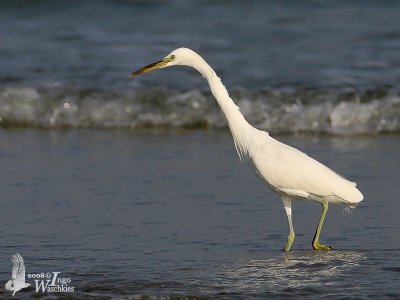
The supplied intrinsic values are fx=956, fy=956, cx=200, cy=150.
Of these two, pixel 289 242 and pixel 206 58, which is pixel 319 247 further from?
pixel 206 58

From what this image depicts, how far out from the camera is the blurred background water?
583 centimetres

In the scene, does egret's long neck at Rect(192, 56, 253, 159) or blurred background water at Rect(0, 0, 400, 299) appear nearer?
blurred background water at Rect(0, 0, 400, 299)

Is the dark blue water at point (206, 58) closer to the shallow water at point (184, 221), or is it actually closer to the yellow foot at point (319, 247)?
the shallow water at point (184, 221)

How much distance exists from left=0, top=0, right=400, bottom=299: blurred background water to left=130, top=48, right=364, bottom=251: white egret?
1.00 ft

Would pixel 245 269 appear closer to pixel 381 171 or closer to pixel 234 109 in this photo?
pixel 234 109

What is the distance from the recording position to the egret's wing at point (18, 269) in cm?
548

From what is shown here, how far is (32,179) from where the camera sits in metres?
8.31

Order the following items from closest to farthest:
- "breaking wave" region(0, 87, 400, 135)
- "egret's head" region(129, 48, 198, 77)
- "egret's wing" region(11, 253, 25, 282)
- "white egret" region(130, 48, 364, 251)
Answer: "egret's wing" region(11, 253, 25, 282), "white egret" region(130, 48, 364, 251), "egret's head" region(129, 48, 198, 77), "breaking wave" region(0, 87, 400, 135)

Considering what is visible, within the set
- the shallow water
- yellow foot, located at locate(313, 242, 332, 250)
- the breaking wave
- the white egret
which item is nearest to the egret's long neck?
the white egret

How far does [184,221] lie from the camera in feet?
23.0

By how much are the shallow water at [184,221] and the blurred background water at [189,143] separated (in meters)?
0.02

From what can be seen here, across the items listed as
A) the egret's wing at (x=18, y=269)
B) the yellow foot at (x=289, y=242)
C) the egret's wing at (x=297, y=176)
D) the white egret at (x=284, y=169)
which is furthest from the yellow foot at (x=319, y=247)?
the egret's wing at (x=18, y=269)

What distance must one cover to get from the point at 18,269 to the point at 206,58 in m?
8.26
